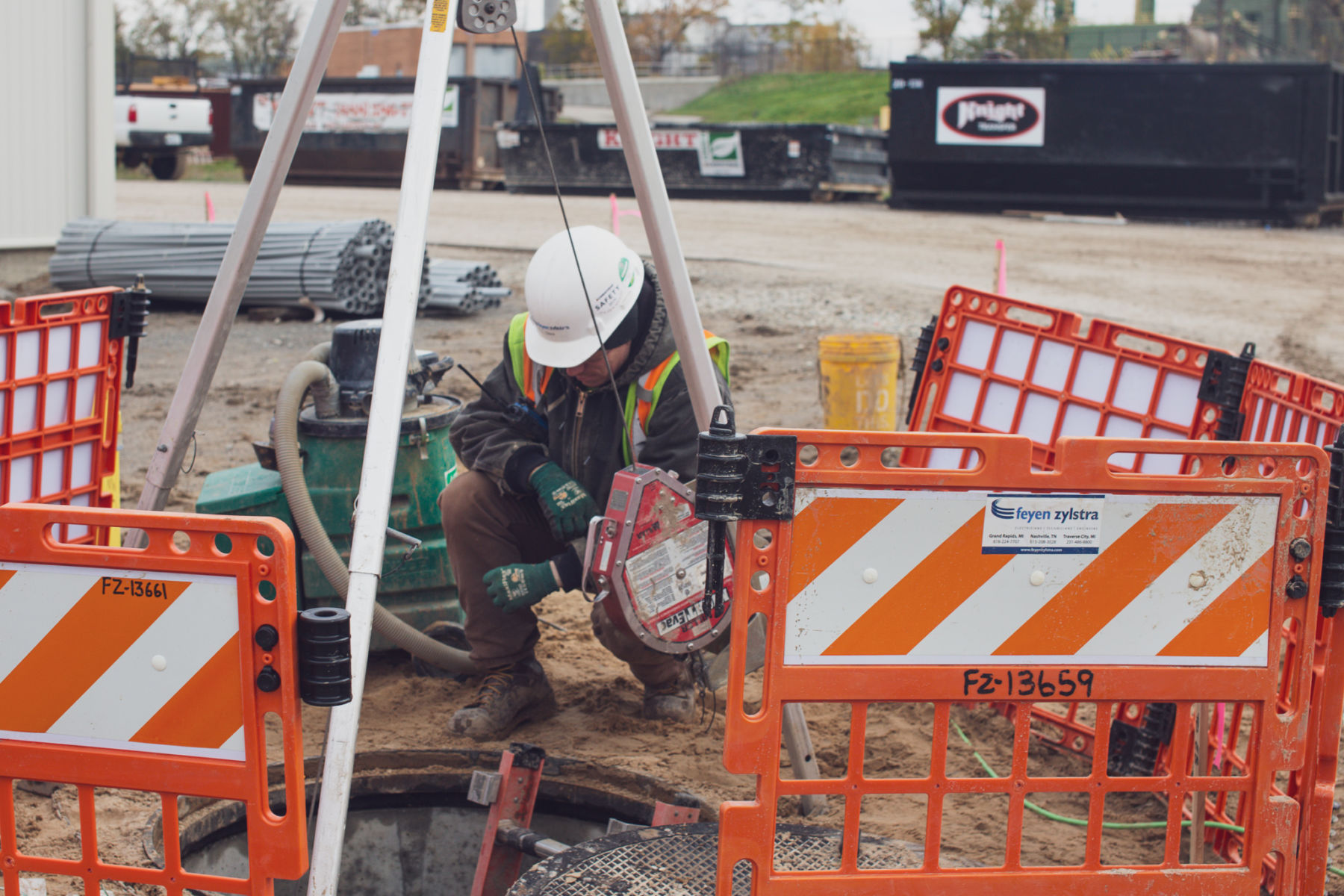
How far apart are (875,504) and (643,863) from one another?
98 cm

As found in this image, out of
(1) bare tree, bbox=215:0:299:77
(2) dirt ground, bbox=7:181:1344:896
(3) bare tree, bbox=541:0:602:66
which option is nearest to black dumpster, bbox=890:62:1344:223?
(2) dirt ground, bbox=7:181:1344:896

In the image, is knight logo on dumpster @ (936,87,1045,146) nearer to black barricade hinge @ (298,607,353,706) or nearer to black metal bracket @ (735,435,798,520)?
black metal bracket @ (735,435,798,520)

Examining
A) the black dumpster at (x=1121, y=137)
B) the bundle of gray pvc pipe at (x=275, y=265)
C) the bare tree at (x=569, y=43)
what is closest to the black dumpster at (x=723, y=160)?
the black dumpster at (x=1121, y=137)

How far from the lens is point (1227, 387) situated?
11.1 ft

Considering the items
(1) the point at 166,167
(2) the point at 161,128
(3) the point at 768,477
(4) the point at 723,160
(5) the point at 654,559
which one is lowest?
(5) the point at 654,559

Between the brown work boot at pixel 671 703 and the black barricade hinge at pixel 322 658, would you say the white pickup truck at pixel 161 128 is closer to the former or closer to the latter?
the brown work boot at pixel 671 703

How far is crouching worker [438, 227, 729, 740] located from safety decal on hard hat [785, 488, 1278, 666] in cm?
129

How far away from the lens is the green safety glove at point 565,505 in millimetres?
3561

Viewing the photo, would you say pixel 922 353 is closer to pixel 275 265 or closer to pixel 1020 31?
pixel 275 265

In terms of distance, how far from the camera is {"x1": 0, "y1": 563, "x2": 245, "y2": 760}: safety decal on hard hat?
2004mm

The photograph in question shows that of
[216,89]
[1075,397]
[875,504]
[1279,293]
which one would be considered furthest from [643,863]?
[216,89]

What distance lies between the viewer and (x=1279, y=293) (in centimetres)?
1152

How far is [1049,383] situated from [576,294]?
1641mm

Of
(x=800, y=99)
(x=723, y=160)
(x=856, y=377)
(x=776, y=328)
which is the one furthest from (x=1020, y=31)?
(x=856, y=377)
